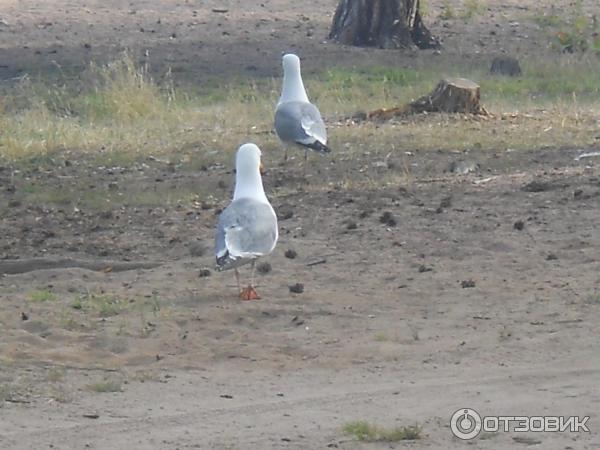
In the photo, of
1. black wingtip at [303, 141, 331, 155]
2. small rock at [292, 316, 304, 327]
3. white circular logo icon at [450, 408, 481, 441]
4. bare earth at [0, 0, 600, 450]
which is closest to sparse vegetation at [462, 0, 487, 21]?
bare earth at [0, 0, 600, 450]

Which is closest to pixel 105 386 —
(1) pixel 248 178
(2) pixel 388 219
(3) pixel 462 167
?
(1) pixel 248 178

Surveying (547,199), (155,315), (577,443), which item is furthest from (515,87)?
(577,443)

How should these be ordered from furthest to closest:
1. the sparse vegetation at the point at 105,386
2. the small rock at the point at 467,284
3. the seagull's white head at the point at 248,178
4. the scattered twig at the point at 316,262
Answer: the scattered twig at the point at 316,262, the seagull's white head at the point at 248,178, the small rock at the point at 467,284, the sparse vegetation at the point at 105,386

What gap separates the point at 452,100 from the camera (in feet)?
53.3

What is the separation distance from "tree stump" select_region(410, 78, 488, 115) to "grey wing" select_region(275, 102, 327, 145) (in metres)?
2.69

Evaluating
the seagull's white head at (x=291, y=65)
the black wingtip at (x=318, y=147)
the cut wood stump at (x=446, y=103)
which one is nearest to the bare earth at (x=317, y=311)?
the black wingtip at (x=318, y=147)

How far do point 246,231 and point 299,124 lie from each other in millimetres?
4605

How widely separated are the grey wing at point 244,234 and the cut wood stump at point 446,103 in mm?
7256

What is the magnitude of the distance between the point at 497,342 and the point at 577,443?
1899 millimetres

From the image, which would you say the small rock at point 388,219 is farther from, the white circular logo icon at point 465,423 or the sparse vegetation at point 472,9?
the sparse vegetation at point 472,9

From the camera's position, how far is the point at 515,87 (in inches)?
762

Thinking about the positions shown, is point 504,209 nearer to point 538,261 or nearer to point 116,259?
point 538,261

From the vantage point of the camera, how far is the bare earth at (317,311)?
22.4 feet

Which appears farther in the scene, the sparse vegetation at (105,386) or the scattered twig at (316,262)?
the scattered twig at (316,262)
